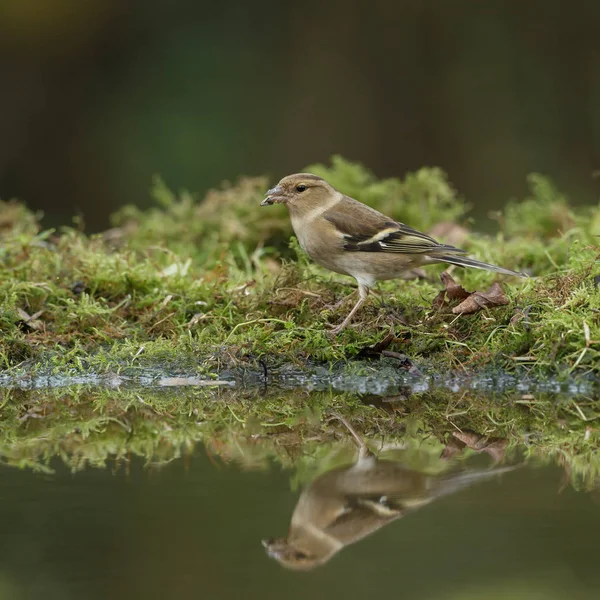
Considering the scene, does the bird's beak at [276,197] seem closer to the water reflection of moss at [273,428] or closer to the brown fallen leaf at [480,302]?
the brown fallen leaf at [480,302]

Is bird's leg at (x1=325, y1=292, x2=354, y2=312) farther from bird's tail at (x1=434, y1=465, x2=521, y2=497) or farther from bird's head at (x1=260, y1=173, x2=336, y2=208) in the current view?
bird's tail at (x1=434, y1=465, x2=521, y2=497)

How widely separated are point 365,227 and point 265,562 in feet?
10.7

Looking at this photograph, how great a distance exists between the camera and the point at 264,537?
340 cm

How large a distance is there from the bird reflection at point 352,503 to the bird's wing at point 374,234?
2.07 meters

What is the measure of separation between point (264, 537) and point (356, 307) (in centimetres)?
238

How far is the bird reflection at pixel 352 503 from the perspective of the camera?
11.0 ft

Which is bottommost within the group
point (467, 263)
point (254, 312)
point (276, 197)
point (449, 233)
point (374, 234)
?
point (254, 312)

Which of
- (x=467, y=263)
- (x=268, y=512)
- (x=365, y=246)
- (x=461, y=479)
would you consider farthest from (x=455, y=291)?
(x=268, y=512)

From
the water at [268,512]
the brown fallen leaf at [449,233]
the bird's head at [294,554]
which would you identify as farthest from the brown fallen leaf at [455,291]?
the bird's head at [294,554]

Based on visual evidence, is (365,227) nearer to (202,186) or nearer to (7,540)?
(7,540)

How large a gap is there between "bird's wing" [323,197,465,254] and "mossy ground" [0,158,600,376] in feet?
0.95

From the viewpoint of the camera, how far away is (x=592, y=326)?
16.9 ft

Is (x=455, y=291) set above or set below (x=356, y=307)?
above

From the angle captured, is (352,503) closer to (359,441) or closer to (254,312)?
(359,441)
